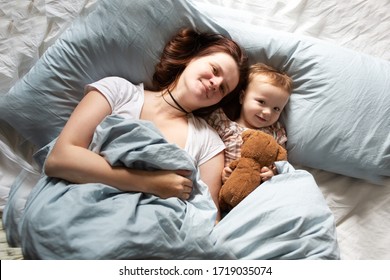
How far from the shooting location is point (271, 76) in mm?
1091

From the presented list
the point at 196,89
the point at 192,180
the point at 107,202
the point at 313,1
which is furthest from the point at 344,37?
the point at 107,202

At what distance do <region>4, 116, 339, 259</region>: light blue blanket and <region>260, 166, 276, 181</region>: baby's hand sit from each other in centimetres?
2

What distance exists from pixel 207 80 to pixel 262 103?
176mm

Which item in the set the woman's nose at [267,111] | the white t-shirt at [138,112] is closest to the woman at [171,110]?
the white t-shirt at [138,112]

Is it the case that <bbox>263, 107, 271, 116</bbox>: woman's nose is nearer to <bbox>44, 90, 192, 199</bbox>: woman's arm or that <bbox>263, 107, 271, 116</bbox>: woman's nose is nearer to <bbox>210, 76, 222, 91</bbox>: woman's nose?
<bbox>210, 76, 222, 91</bbox>: woman's nose

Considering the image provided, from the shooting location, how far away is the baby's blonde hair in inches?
42.8

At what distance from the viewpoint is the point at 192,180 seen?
1.00 meters

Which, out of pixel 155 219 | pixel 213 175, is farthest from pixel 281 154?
pixel 155 219

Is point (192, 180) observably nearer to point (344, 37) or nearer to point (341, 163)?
point (341, 163)

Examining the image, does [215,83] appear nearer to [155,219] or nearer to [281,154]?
[281,154]

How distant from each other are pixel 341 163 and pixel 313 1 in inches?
21.4
